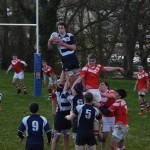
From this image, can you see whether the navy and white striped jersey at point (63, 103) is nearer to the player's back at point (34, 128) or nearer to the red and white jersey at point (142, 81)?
the player's back at point (34, 128)

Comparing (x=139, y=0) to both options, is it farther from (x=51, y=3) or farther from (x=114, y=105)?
(x=114, y=105)

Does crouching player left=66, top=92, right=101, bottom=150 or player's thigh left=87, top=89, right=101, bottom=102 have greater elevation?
player's thigh left=87, top=89, right=101, bottom=102

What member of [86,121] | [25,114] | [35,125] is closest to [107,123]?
[86,121]

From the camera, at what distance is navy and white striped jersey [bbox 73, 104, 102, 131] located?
38.1ft

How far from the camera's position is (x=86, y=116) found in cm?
1161

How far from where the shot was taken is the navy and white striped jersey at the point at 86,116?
11.6 metres

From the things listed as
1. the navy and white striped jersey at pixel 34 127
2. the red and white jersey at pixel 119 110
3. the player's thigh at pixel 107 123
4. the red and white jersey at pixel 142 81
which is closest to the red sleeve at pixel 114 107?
the red and white jersey at pixel 119 110

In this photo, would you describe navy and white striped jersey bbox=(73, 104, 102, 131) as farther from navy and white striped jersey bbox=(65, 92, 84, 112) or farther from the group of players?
navy and white striped jersey bbox=(65, 92, 84, 112)

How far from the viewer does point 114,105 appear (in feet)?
43.0

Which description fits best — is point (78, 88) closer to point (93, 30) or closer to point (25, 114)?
point (25, 114)

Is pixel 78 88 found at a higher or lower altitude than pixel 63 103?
higher

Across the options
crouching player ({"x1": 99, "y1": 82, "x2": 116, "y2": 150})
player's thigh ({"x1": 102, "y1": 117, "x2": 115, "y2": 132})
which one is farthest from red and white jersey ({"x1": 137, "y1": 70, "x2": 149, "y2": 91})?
player's thigh ({"x1": 102, "y1": 117, "x2": 115, "y2": 132})

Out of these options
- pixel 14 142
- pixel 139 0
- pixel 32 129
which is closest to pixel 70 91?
pixel 32 129

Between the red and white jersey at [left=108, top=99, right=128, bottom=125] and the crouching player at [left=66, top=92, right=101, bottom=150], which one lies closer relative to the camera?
the crouching player at [left=66, top=92, right=101, bottom=150]
